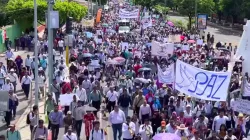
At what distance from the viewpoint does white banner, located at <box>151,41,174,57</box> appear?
93.0 ft

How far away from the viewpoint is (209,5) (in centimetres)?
6975

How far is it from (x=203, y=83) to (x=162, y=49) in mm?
13190

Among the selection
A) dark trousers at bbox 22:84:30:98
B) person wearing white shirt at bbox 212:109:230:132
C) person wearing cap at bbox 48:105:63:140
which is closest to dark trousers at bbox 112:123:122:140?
person wearing cap at bbox 48:105:63:140

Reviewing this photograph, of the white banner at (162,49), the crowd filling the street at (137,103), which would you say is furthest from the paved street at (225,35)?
the crowd filling the street at (137,103)

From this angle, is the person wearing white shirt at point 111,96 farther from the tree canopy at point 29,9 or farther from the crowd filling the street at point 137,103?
the tree canopy at point 29,9

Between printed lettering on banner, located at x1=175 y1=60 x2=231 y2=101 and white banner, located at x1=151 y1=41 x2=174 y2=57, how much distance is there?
12.1m

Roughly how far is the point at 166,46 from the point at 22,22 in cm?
1943

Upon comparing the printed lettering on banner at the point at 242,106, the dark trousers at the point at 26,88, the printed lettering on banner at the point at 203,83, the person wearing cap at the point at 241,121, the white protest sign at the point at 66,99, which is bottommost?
the dark trousers at the point at 26,88

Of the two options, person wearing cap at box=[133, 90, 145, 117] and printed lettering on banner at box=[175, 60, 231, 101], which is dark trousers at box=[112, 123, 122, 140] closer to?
person wearing cap at box=[133, 90, 145, 117]

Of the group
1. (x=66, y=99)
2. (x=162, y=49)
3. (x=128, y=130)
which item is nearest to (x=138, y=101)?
(x=66, y=99)

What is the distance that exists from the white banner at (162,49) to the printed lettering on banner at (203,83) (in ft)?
39.7

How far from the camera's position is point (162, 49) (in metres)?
28.4

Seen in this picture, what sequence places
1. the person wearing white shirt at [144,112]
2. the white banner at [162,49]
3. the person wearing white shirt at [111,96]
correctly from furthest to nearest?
the white banner at [162,49]
the person wearing white shirt at [111,96]
the person wearing white shirt at [144,112]

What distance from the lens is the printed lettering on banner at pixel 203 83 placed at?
14977 mm
